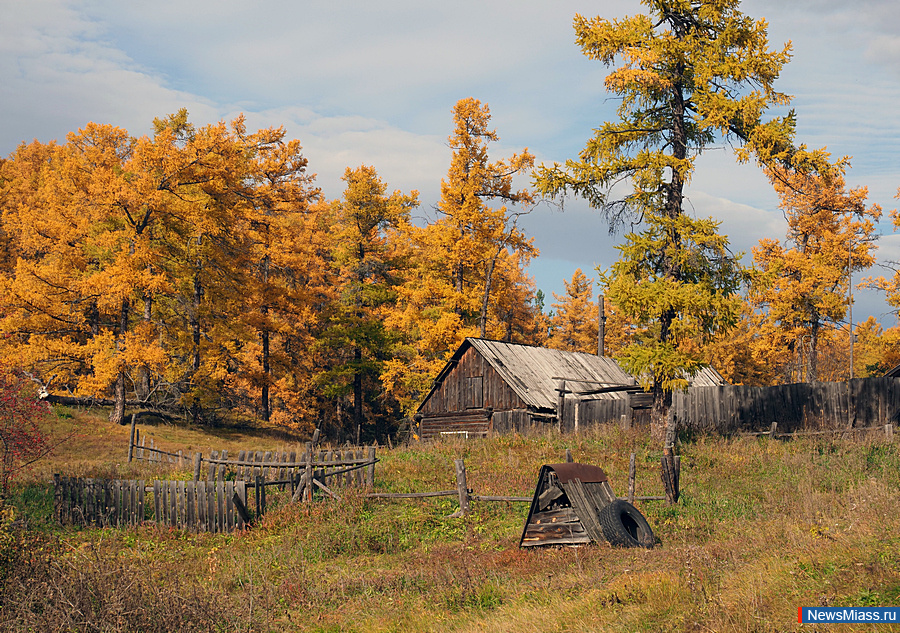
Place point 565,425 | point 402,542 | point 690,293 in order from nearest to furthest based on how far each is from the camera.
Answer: point 402,542
point 690,293
point 565,425

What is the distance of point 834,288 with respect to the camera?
1594 inches

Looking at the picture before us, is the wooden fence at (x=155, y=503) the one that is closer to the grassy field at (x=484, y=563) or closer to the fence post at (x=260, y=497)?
the fence post at (x=260, y=497)

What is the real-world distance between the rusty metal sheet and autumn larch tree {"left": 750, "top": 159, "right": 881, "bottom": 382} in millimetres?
29820

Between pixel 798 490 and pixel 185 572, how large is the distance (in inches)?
483

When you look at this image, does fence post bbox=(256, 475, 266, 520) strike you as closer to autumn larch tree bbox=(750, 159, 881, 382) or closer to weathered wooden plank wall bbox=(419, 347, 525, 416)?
weathered wooden plank wall bbox=(419, 347, 525, 416)

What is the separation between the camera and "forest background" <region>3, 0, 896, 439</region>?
33469 millimetres

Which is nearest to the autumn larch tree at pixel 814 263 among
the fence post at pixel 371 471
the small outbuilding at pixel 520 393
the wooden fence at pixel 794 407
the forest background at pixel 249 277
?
the forest background at pixel 249 277

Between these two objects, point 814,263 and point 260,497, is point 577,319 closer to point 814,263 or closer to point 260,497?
point 814,263

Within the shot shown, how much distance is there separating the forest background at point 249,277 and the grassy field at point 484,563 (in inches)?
651

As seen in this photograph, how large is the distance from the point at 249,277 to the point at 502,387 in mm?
16731

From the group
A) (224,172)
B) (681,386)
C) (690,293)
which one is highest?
(224,172)

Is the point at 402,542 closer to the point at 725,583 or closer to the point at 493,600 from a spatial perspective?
the point at 493,600

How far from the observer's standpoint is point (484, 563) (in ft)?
37.5

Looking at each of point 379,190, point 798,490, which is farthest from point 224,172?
point 798,490
